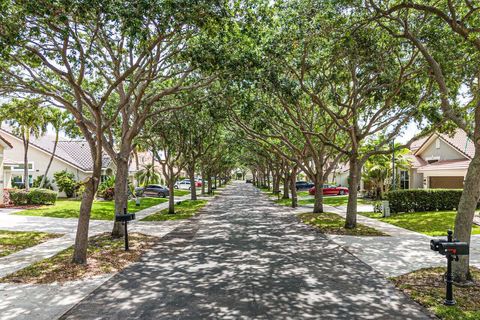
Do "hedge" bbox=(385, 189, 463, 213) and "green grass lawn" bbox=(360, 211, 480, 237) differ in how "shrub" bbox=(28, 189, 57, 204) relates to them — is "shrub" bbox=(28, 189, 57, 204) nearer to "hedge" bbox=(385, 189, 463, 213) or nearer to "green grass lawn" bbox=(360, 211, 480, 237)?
"green grass lawn" bbox=(360, 211, 480, 237)

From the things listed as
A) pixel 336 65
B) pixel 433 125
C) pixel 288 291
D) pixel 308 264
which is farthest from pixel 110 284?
pixel 433 125

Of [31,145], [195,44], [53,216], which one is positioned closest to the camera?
[195,44]

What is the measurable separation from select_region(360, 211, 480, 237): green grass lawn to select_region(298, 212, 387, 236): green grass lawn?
6.97 feet

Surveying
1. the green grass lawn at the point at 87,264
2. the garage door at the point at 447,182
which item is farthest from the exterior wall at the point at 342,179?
the green grass lawn at the point at 87,264

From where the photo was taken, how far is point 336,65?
50.7 feet

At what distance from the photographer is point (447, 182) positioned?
31969mm

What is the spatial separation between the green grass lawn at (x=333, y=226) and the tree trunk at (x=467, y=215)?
24.9 feet

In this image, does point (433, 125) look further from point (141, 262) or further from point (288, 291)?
point (141, 262)

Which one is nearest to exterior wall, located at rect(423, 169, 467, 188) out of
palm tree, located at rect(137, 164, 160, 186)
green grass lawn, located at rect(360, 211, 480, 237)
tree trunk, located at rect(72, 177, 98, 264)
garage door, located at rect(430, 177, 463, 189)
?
garage door, located at rect(430, 177, 463, 189)

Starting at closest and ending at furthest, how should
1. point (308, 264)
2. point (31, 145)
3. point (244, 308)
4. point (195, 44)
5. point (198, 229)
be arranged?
point (244, 308) < point (308, 264) < point (195, 44) < point (198, 229) < point (31, 145)

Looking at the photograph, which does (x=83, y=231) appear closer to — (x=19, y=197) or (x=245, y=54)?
(x=245, y=54)

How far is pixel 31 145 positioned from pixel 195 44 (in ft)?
95.8

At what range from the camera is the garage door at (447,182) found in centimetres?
3095

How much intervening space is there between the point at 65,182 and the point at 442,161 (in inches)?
1267
